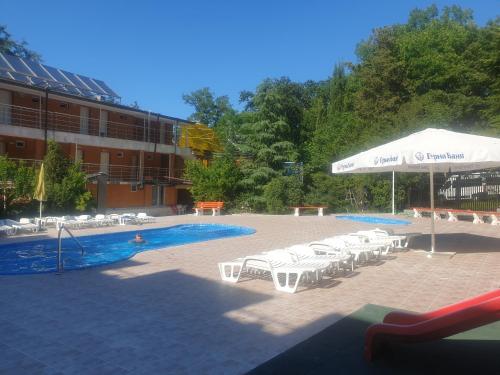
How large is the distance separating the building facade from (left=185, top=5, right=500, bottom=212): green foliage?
18.6 ft

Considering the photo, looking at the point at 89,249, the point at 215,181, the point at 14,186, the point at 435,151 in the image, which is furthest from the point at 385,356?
the point at 215,181

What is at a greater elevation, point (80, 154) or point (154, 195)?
point (80, 154)

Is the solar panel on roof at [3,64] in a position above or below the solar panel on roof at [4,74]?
above

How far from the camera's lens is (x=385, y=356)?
486 centimetres

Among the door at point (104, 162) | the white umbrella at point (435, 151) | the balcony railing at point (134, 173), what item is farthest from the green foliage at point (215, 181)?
the white umbrella at point (435, 151)

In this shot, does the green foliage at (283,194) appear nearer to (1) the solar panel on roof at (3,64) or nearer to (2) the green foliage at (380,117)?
(2) the green foliage at (380,117)

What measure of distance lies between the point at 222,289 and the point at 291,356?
320 cm

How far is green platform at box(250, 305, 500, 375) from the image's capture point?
14.8ft

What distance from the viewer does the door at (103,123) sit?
1190 inches

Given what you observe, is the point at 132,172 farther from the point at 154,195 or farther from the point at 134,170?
the point at 154,195

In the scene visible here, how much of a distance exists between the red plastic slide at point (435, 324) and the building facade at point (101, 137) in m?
23.3

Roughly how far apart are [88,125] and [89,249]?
17.2 metres

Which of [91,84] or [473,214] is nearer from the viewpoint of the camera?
[473,214]

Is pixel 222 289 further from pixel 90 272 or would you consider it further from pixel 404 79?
pixel 404 79
